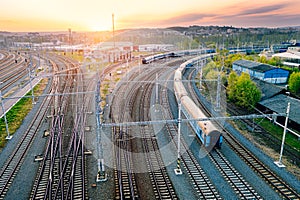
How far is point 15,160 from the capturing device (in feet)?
46.8

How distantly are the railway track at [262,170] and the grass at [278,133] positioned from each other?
339 centimetres

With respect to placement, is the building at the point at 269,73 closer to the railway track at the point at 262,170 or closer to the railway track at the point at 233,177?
the railway track at the point at 262,170

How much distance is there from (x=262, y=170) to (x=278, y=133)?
19.5 feet

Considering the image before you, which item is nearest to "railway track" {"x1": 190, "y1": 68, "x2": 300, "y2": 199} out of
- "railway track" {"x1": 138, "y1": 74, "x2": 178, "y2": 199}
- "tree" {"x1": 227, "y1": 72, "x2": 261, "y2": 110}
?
"railway track" {"x1": 138, "y1": 74, "x2": 178, "y2": 199}

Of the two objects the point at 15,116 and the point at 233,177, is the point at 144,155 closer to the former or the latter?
the point at 233,177

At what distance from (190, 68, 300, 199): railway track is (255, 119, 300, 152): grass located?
3.39 m

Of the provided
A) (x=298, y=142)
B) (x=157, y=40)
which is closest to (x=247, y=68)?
(x=298, y=142)

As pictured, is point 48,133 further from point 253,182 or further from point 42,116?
point 253,182

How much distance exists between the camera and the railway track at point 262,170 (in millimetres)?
11461

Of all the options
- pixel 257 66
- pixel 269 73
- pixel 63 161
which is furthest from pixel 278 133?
pixel 257 66

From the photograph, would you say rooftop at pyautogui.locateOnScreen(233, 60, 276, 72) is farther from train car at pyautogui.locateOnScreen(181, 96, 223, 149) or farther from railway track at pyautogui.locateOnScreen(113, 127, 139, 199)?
railway track at pyautogui.locateOnScreen(113, 127, 139, 199)

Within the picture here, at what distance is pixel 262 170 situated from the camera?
13.2m

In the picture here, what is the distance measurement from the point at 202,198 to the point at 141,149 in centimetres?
547

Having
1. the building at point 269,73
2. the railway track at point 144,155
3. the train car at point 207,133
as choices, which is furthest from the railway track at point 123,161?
the building at point 269,73
